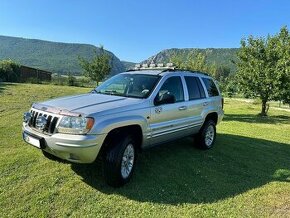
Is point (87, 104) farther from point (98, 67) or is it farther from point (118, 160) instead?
point (98, 67)

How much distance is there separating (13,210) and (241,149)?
6.23m

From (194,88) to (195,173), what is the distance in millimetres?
2099

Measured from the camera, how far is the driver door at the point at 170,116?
5848mm

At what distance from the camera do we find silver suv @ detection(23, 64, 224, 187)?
4688mm

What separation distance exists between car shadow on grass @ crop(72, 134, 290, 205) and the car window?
1.45m

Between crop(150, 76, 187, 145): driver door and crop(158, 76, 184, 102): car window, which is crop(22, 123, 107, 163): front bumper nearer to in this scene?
crop(150, 76, 187, 145): driver door

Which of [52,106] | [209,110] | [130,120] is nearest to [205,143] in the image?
[209,110]

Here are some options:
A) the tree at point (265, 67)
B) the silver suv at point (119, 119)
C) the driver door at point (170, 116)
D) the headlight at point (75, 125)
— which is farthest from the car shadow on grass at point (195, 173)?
the tree at point (265, 67)

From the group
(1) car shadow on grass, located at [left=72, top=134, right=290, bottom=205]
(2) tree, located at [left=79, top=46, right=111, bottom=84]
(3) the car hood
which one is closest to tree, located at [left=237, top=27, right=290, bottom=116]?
(1) car shadow on grass, located at [left=72, top=134, right=290, bottom=205]

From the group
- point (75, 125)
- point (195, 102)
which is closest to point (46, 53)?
point (195, 102)

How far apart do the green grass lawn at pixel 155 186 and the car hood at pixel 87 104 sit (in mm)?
1310

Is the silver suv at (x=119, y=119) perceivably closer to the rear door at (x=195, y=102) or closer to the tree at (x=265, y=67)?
the rear door at (x=195, y=102)

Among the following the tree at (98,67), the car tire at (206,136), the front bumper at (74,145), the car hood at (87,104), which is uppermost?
the tree at (98,67)

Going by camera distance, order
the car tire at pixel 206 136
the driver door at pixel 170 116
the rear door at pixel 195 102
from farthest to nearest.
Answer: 1. the car tire at pixel 206 136
2. the rear door at pixel 195 102
3. the driver door at pixel 170 116
